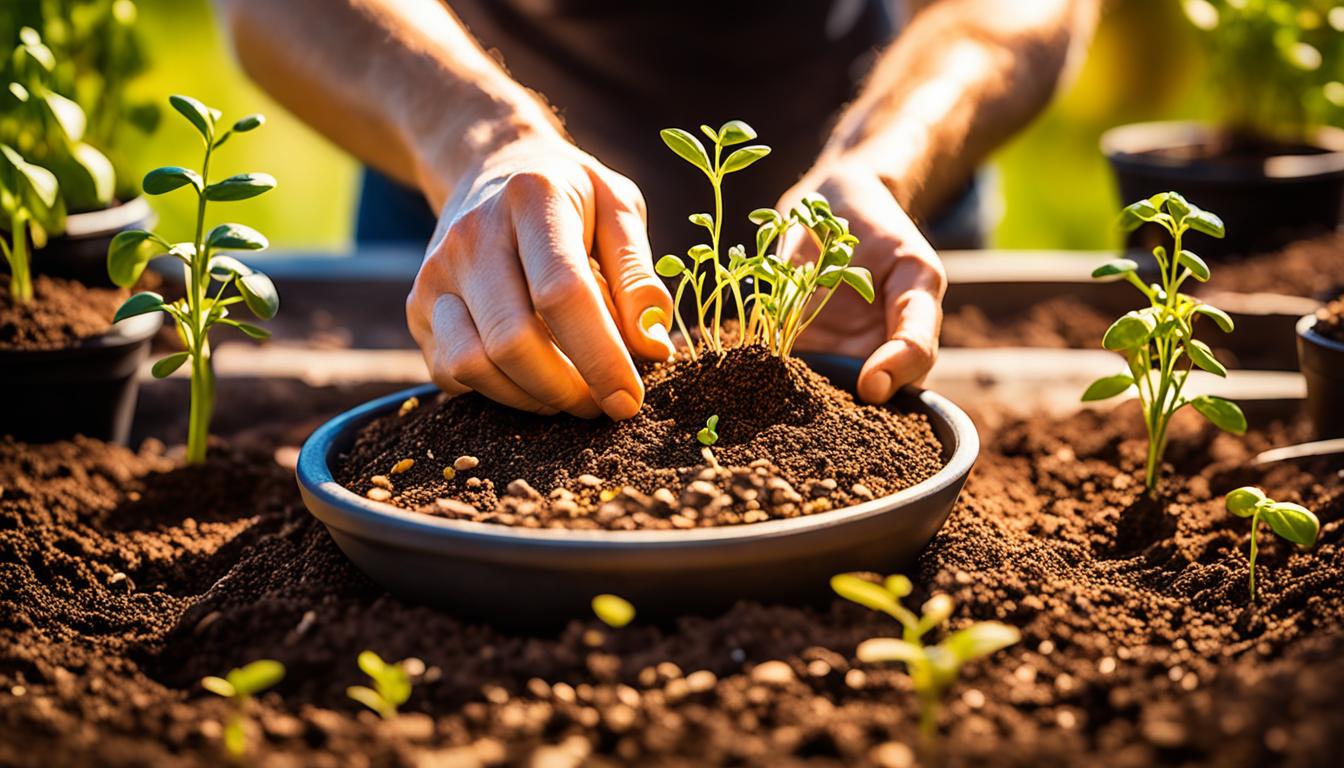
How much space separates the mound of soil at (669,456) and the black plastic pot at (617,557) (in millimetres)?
56

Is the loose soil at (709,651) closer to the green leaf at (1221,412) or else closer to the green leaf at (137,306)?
the green leaf at (1221,412)

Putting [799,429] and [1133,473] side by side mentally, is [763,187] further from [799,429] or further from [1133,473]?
[799,429]

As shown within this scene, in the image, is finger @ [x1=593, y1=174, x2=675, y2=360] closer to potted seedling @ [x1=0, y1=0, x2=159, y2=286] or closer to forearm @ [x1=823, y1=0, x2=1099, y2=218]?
forearm @ [x1=823, y1=0, x2=1099, y2=218]

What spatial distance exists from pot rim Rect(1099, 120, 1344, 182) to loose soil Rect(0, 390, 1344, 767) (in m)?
1.49

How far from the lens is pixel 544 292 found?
1240 mm

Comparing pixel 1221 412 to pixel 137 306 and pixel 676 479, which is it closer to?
pixel 676 479

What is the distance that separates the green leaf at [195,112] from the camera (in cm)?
136

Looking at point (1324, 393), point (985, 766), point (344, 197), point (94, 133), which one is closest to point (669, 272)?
point (985, 766)

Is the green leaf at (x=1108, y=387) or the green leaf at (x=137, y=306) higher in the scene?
the green leaf at (x=1108, y=387)

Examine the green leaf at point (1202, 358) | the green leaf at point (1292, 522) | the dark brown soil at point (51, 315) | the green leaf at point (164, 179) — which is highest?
the green leaf at point (1202, 358)

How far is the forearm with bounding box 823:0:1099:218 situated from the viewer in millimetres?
1975

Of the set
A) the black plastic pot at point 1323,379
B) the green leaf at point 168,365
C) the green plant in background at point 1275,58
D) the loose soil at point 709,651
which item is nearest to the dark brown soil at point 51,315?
the loose soil at point 709,651

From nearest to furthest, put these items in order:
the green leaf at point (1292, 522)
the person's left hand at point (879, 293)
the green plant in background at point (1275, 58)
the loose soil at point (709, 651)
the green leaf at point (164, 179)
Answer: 1. the loose soil at point (709, 651)
2. the green leaf at point (1292, 522)
3. the green leaf at point (164, 179)
4. the person's left hand at point (879, 293)
5. the green plant in background at point (1275, 58)

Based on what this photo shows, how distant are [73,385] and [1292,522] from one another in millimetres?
1616
